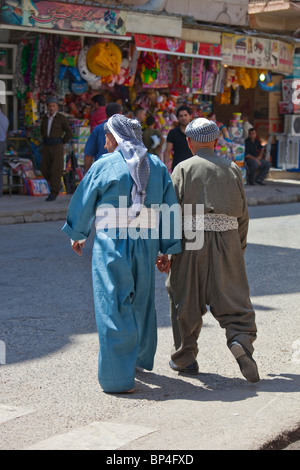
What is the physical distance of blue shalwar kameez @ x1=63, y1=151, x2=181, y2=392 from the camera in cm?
509

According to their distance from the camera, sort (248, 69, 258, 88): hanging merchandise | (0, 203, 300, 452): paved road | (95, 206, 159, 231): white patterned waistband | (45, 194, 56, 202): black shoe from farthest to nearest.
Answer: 1. (248, 69, 258, 88): hanging merchandise
2. (45, 194, 56, 202): black shoe
3. (95, 206, 159, 231): white patterned waistband
4. (0, 203, 300, 452): paved road

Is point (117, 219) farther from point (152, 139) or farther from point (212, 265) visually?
point (152, 139)

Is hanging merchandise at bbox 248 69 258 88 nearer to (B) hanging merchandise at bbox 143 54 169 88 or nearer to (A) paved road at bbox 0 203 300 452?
(B) hanging merchandise at bbox 143 54 169 88

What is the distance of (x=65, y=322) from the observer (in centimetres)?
698

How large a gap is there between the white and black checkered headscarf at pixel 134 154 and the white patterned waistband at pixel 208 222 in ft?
1.49

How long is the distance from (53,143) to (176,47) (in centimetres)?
405

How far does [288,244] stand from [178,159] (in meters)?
2.24

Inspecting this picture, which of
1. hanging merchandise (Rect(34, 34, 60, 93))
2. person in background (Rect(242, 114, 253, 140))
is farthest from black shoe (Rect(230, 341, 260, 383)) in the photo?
person in background (Rect(242, 114, 253, 140))

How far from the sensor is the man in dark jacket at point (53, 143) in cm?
1572

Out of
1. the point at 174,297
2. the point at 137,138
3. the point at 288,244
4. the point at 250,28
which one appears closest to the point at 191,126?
the point at 137,138

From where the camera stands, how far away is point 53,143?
52.4 ft

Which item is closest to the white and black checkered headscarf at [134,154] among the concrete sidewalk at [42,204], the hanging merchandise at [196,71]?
the concrete sidewalk at [42,204]

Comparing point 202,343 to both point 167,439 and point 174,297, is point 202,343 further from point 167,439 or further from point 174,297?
point 167,439

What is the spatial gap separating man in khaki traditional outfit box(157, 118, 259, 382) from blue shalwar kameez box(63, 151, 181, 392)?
0.61 feet
